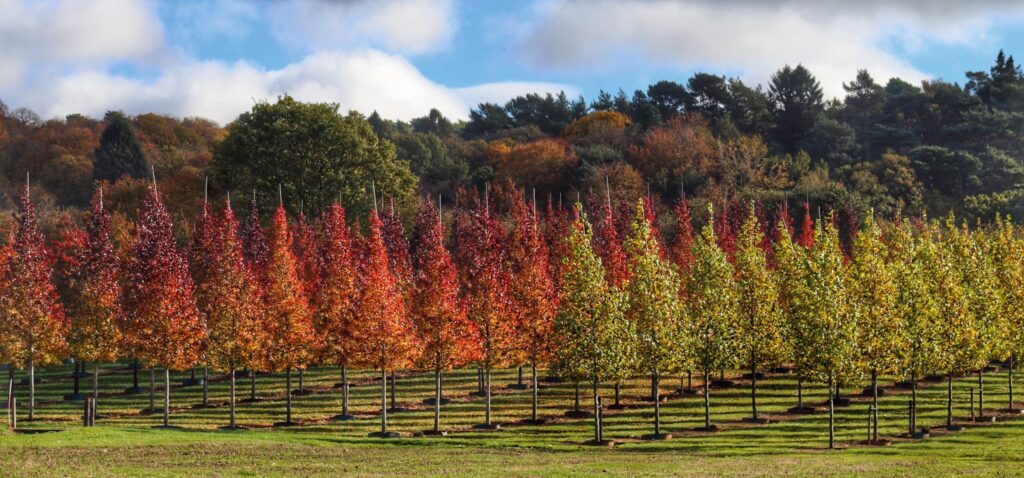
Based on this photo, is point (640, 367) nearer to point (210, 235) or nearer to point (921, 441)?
point (921, 441)

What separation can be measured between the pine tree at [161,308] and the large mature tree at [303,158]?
1632 inches

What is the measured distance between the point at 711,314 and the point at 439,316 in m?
14.5

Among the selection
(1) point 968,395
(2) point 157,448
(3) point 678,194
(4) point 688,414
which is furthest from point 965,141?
(2) point 157,448

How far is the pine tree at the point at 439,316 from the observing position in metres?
55.2

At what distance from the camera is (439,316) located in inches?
2170

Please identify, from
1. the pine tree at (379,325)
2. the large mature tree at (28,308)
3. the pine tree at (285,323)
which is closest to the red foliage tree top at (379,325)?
the pine tree at (379,325)

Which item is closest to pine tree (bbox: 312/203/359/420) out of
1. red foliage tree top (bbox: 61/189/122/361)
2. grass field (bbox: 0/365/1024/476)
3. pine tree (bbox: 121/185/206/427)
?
grass field (bbox: 0/365/1024/476)

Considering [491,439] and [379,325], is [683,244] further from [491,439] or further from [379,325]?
[491,439]

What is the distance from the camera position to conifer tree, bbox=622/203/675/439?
172 ft

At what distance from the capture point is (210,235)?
70.2 m

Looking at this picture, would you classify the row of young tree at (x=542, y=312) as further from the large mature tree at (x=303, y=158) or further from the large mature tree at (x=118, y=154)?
the large mature tree at (x=118, y=154)

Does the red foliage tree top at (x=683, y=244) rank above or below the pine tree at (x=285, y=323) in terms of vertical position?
above

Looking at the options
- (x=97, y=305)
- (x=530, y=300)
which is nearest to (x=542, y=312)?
(x=530, y=300)

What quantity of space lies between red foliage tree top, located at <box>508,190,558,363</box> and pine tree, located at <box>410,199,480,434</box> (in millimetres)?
3376
